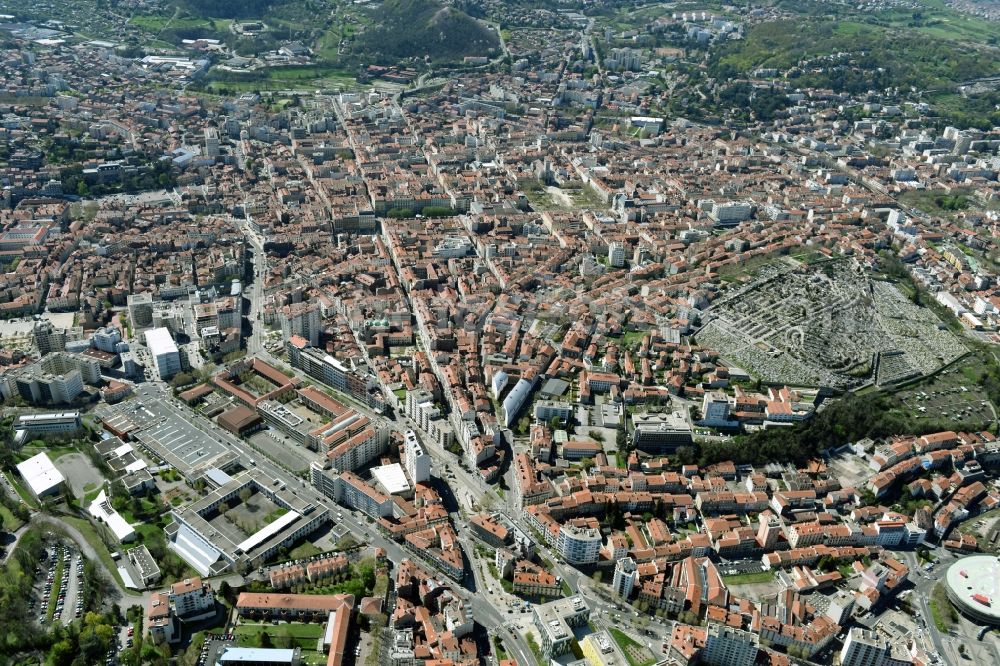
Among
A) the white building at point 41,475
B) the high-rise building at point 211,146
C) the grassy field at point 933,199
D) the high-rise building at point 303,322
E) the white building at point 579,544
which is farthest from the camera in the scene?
the high-rise building at point 211,146

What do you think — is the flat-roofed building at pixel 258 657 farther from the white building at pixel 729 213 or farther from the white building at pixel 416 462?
the white building at pixel 729 213

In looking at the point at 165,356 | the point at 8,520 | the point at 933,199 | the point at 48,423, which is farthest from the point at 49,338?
the point at 933,199

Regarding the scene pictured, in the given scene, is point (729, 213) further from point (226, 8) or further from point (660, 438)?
point (226, 8)

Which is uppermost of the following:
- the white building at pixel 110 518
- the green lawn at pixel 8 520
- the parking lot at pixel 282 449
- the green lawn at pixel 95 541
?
the green lawn at pixel 8 520

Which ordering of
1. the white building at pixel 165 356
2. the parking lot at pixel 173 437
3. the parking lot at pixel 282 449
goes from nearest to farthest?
the parking lot at pixel 173 437 < the parking lot at pixel 282 449 < the white building at pixel 165 356

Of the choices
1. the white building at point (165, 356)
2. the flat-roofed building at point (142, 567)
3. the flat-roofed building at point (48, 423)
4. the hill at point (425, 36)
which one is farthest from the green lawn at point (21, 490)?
the hill at point (425, 36)

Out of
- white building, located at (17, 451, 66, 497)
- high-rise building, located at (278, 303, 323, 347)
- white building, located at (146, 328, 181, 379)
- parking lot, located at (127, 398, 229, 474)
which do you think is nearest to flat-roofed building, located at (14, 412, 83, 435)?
white building, located at (17, 451, 66, 497)

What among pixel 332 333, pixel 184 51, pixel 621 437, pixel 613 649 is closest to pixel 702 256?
pixel 621 437
